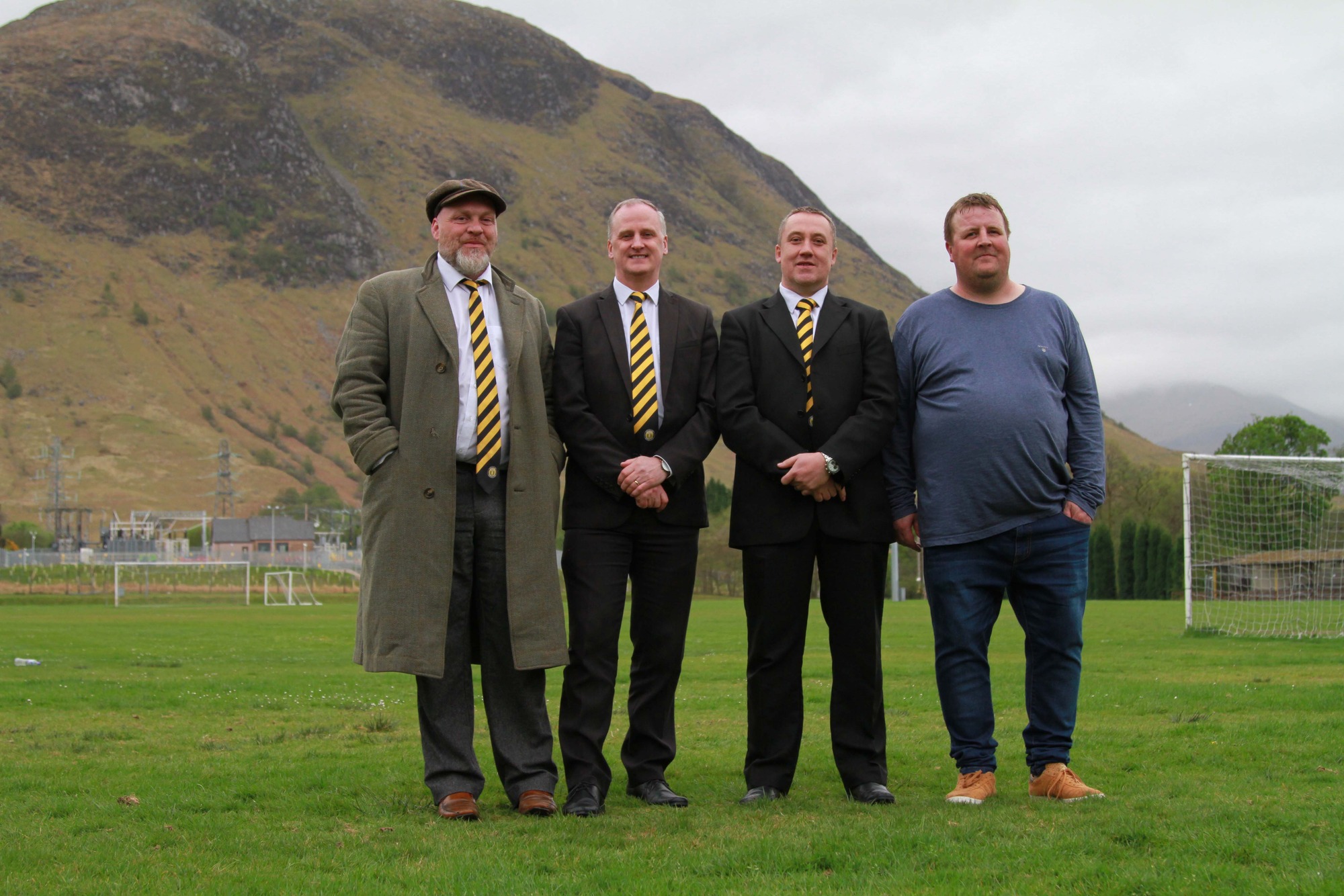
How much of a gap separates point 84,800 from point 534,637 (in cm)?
221

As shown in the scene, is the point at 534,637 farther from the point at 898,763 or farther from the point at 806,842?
the point at 898,763

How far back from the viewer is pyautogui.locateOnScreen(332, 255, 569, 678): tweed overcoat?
581cm

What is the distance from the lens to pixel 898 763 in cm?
708

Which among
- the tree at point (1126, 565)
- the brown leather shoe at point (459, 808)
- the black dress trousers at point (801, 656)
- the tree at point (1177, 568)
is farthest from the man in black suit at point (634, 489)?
the tree at point (1126, 565)

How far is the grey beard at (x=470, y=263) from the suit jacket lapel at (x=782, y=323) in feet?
4.55

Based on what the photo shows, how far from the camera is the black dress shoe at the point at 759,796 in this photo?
5.84 metres

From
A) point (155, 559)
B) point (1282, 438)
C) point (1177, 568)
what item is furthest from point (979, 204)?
point (1282, 438)

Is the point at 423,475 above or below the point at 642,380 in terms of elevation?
below

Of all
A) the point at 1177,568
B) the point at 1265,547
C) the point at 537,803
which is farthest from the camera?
the point at 1177,568

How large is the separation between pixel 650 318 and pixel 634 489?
933 millimetres

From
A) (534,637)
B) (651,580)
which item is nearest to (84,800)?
(534,637)

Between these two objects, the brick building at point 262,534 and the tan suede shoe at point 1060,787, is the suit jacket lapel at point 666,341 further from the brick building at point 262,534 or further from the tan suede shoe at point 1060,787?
the brick building at point 262,534

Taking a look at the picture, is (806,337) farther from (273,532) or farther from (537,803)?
(273,532)

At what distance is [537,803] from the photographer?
225 inches
